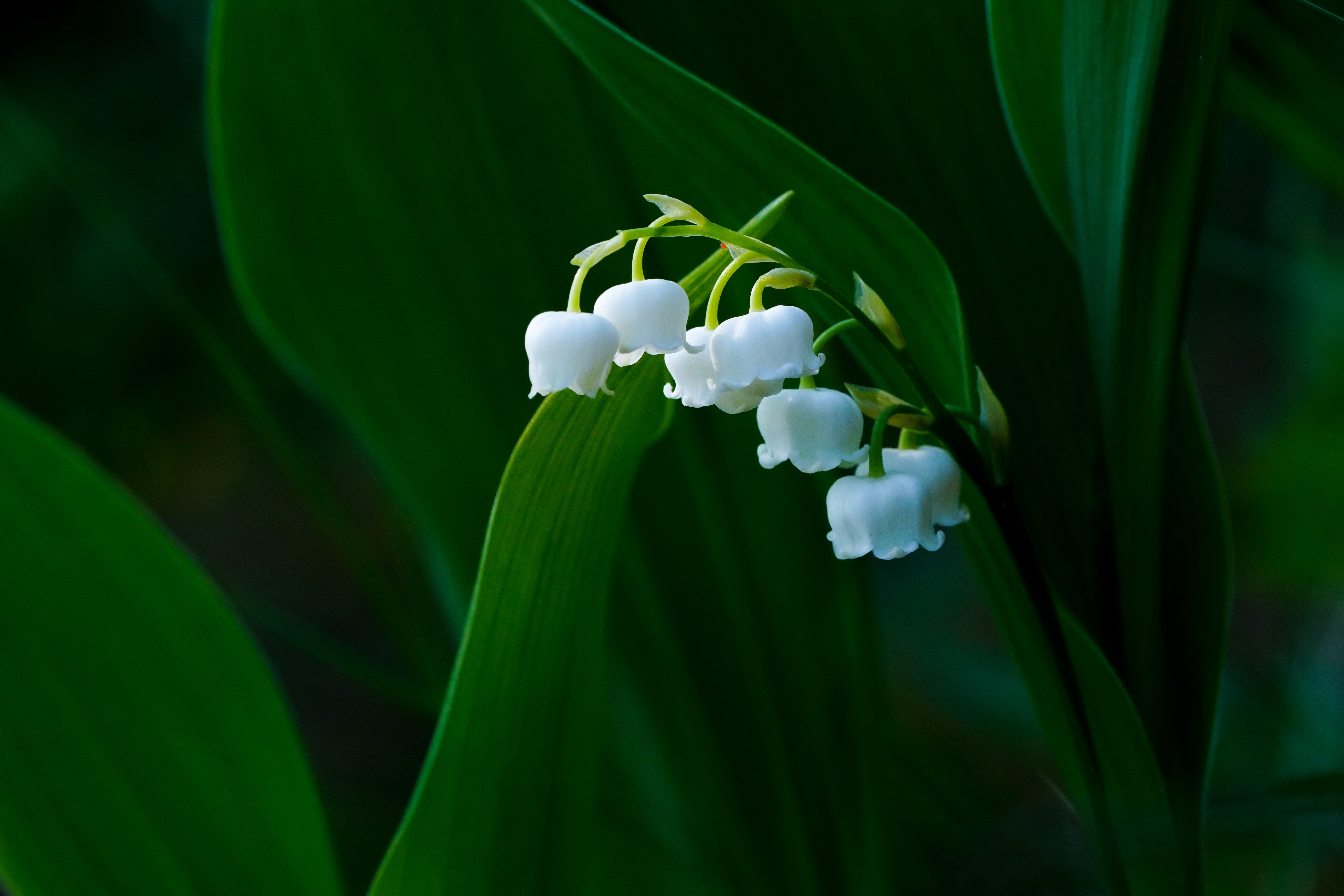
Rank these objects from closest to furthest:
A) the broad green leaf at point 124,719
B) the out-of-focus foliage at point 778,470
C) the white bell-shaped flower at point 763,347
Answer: the white bell-shaped flower at point 763,347 < the out-of-focus foliage at point 778,470 < the broad green leaf at point 124,719

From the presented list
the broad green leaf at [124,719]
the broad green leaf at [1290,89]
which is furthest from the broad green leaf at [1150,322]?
the broad green leaf at [124,719]

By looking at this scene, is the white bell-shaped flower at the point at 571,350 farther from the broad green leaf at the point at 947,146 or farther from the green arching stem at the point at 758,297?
the broad green leaf at the point at 947,146

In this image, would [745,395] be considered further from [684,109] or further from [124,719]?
[124,719]

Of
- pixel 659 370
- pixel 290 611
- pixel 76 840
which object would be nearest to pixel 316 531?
pixel 290 611

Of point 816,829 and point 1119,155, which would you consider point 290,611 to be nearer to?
point 816,829

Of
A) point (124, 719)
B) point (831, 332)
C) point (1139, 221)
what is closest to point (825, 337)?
point (831, 332)

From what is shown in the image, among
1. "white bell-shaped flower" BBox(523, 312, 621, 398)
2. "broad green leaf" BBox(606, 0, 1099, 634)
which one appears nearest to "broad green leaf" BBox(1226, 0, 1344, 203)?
"broad green leaf" BBox(606, 0, 1099, 634)

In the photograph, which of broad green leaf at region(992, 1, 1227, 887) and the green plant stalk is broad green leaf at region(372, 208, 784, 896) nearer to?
the green plant stalk
